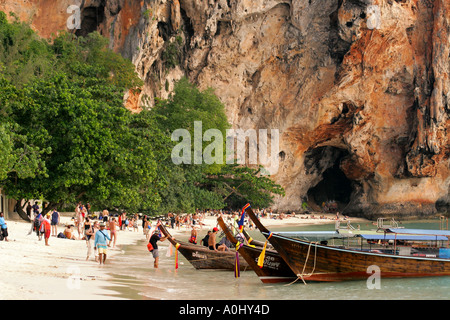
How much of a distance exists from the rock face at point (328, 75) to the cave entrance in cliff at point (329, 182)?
1.10m

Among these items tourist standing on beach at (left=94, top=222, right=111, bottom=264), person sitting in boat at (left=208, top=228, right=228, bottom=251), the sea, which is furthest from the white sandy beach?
person sitting in boat at (left=208, top=228, right=228, bottom=251)

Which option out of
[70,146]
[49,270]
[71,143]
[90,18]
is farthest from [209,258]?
[90,18]

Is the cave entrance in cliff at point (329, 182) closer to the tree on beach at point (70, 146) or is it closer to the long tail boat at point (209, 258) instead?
the tree on beach at point (70, 146)

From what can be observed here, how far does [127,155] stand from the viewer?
70.1 feet

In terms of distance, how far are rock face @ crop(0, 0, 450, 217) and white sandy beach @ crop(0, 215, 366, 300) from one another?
2465 centimetres

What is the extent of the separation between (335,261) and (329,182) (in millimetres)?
41692

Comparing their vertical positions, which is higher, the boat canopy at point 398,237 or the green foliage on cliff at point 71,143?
the green foliage on cliff at point 71,143

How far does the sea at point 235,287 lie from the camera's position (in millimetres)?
11672

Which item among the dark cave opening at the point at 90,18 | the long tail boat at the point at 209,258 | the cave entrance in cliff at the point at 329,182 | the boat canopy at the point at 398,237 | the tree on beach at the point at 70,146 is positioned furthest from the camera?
the cave entrance in cliff at the point at 329,182

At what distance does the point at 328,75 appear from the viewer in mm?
45219

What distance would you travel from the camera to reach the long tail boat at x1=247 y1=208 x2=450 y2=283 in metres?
13.7

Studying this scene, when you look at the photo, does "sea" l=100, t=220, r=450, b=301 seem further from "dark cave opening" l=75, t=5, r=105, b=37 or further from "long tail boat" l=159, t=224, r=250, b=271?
"dark cave opening" l=75, t=5, r=105, b=37

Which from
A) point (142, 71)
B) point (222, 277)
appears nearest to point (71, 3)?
point (142, 71)

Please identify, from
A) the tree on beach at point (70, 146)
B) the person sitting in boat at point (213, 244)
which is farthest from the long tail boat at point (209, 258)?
the tree on beach at point (70, 146)
